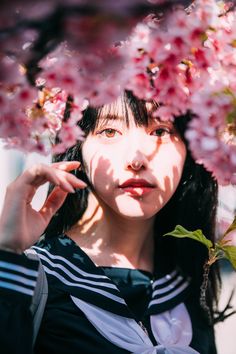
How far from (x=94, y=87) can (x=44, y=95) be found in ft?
0.83

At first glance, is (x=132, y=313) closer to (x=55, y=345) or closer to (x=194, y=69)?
(x=55, y=345)

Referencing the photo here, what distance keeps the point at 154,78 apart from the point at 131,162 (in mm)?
404

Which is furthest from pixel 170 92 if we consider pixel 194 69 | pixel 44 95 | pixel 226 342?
pixel 226 342

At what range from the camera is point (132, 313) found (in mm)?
1570

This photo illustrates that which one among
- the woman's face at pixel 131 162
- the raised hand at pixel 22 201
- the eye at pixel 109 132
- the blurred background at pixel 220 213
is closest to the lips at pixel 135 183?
the woman's face at pixel 131 162

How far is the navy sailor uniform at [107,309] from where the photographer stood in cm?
145

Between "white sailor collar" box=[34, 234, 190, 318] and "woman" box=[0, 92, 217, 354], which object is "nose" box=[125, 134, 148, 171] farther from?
"white sailor collar" box=[34, 234, 190, 318]

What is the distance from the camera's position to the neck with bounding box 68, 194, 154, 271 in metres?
1.67

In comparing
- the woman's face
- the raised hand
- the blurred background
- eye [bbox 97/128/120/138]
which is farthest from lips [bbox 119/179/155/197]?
the blurred background

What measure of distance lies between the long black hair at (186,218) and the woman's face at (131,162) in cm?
18

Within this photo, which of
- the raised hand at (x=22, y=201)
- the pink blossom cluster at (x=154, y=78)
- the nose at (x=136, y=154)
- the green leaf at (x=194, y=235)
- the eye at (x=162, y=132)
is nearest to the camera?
the pink blossom cluster at (x=154, y=78)

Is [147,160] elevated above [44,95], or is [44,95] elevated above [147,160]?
[44,95]

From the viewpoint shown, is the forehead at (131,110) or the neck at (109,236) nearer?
the forehead at (131,110)

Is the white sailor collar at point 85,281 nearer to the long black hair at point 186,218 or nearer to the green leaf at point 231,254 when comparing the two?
the long black hair at point 186,218
